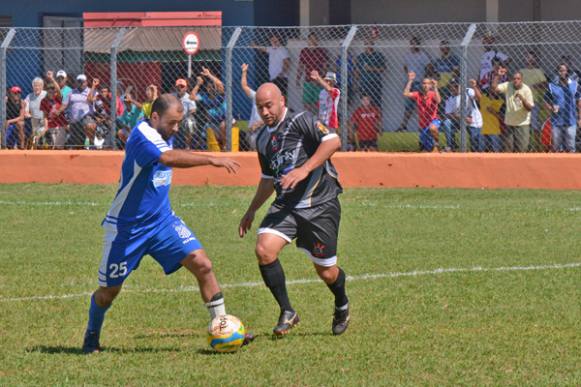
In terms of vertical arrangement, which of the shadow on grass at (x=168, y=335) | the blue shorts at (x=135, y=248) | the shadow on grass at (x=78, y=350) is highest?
the blue shorts at (x=135, y=248)

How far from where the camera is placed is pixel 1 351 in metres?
7.55

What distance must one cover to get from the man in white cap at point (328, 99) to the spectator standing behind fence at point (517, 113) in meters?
2.50

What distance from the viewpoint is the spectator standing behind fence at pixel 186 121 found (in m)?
18.5

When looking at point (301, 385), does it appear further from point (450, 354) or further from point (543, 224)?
point (543, 224)

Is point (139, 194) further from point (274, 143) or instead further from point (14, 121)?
point (14, 121)

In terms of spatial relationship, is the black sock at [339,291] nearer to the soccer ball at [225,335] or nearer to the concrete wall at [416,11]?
the soccer ball at [225,335]

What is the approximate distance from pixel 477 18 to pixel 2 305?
20410mm

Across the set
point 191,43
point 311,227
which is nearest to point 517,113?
point 191,43

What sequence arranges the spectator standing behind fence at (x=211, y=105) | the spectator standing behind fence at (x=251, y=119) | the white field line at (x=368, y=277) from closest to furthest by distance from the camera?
the white field line at (x=368, y=277)
the spectator standing behind fence at (x=251, y=119)
the spectator standing behind fence at (x=211, y=105)

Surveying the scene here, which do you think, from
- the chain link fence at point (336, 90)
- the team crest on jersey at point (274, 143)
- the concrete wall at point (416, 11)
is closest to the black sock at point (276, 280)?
the team crest on jersey at point (274, 143)

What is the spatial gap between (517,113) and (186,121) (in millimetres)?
5018

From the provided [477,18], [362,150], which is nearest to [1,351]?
[362,150]

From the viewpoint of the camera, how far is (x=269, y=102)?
782 centimetres

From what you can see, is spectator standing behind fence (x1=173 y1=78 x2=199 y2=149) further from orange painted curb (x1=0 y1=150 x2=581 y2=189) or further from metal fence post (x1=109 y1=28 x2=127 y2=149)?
orange painted curb (x1=0 y1=150 x2=581 y2=189)
